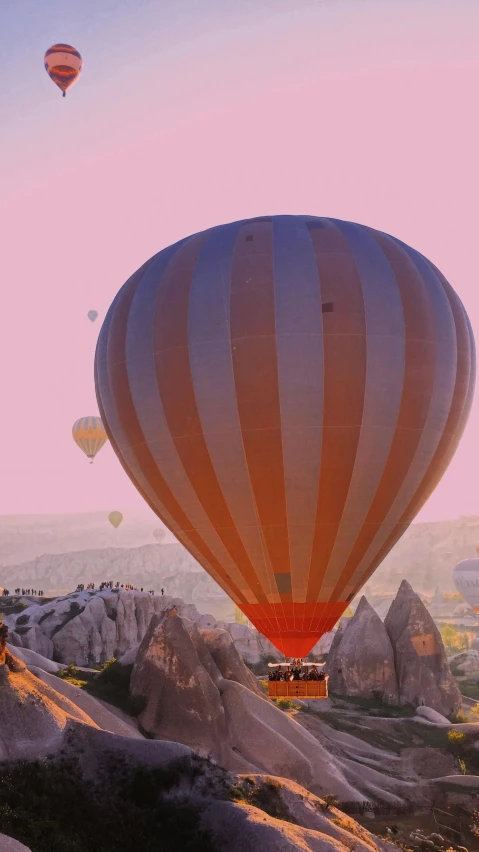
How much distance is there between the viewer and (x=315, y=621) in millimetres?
41375

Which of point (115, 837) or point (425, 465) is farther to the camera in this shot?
point (425, 465)

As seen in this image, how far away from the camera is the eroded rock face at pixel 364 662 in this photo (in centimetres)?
8731

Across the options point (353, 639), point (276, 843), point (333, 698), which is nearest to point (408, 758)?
point (333, 698)

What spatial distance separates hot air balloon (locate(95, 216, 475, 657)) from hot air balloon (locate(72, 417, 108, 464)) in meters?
87.2

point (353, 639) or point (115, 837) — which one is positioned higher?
point (353, 639)

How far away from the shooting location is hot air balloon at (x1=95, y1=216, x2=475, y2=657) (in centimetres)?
3919

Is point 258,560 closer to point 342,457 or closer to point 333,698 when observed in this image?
point 342,457

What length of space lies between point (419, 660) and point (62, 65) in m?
58.4

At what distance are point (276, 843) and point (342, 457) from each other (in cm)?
1569

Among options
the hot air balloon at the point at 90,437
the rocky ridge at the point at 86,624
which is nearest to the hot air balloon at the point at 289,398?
the rocky ridge at the point at 86,624

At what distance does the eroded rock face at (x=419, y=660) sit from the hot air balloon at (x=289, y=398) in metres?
48.8

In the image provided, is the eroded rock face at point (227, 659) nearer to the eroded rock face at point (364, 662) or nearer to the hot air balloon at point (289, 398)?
the hot air balloon at point (289, 398)

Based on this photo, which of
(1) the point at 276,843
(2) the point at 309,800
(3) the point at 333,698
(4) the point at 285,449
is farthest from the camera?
(3) the point at 333,698

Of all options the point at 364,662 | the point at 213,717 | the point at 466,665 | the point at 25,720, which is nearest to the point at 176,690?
the point at 213,717
